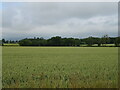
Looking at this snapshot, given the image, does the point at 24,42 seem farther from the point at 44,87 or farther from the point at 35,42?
the point at 44,87

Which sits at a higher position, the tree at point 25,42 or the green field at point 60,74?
the tree at point 25,42

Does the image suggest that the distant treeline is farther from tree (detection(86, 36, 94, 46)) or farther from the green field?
the green field

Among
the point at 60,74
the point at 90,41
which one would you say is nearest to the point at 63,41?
the point at 90,41

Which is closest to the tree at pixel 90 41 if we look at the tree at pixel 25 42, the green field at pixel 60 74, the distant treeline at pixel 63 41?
the distant treeline at pixel 63 41

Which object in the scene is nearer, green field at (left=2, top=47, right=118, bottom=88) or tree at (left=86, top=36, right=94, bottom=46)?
green field at (left=2, top=47, right=118, bottom=88)

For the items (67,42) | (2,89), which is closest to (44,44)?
(67,42)

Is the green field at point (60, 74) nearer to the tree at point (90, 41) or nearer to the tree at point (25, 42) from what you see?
the tree at point (25, 42)

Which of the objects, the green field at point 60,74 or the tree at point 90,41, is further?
the tree at point 90,41

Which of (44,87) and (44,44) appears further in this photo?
(44,44)

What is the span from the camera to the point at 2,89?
594 cm

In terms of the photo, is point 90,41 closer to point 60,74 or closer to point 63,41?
point 63,41

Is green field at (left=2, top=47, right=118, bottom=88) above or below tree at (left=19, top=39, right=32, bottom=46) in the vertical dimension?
below

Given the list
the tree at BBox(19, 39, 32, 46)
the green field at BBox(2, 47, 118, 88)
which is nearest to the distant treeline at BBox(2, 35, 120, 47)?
the tree at BBox(19, 39, 32, 46)

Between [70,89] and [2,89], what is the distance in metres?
2.06
